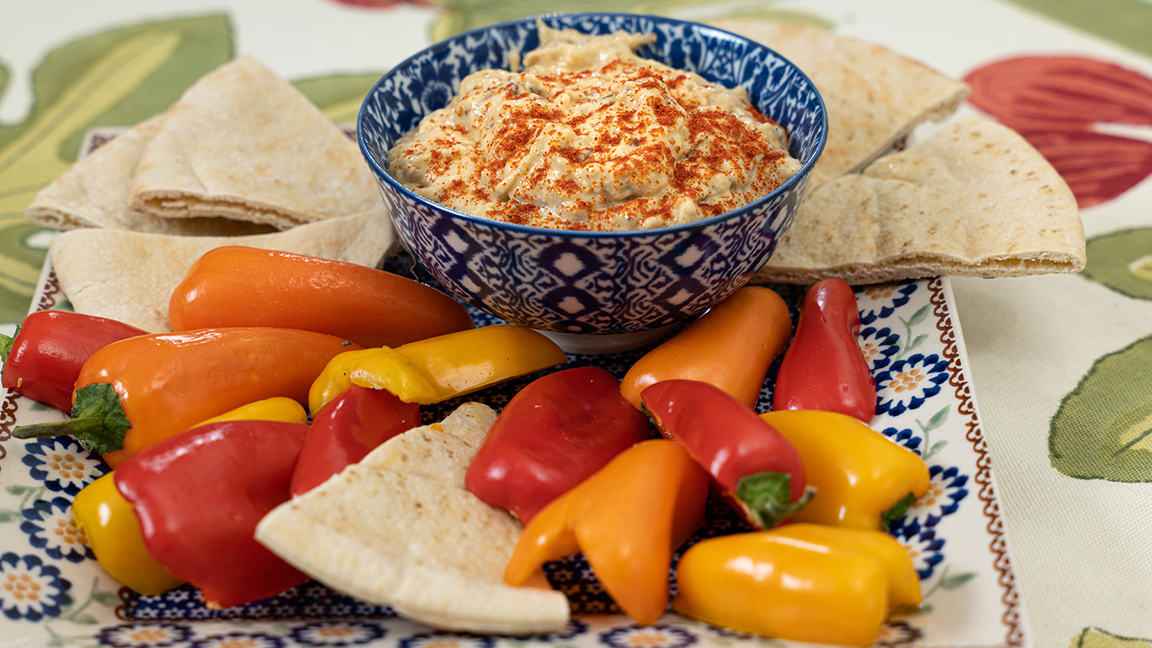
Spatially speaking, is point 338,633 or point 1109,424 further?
point 1109,424

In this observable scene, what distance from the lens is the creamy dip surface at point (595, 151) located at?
2043mm

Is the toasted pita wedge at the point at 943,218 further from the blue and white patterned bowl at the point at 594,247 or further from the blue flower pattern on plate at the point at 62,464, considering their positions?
the blue flower pattern on plate at the point at 62,464

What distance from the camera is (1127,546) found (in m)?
1.96

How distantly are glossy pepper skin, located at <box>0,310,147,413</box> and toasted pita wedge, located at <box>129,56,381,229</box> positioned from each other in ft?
2.19

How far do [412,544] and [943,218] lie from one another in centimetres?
181

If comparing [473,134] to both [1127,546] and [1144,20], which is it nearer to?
[1127,546]

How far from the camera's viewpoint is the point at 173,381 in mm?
2008

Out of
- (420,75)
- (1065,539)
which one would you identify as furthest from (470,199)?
(1065,539)

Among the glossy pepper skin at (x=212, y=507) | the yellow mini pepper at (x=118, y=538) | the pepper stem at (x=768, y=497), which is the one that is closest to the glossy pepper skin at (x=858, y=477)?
the pepper stem at (x=768, y=497)

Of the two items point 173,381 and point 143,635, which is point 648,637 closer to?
point 143,635

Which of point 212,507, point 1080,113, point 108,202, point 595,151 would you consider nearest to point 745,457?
point 595,151

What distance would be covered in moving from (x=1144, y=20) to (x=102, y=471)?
16.8ft

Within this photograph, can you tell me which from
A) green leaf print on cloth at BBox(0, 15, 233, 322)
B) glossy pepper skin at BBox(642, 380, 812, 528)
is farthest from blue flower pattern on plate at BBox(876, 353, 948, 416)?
green leaf print on cloth at BBox(0, 15, 233, 322)

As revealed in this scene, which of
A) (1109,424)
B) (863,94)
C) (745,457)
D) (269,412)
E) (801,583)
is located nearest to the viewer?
(801,583)
